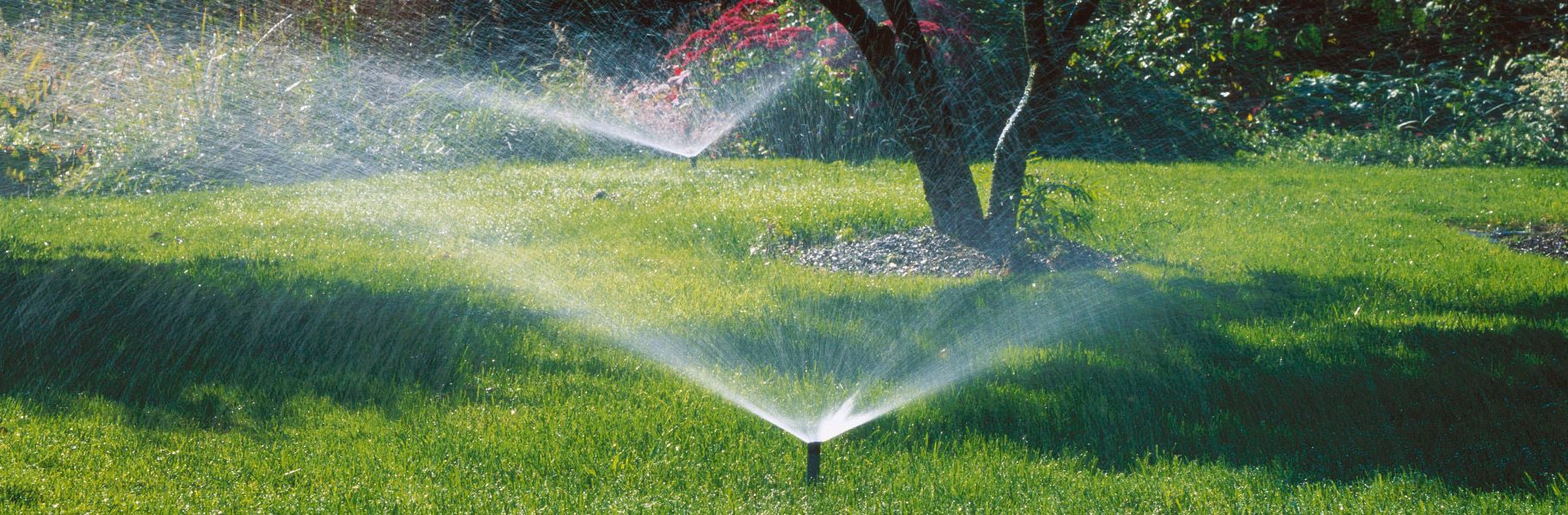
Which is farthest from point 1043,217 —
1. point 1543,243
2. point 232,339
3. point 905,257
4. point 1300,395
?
point 232,339

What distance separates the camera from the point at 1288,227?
22.2 feet

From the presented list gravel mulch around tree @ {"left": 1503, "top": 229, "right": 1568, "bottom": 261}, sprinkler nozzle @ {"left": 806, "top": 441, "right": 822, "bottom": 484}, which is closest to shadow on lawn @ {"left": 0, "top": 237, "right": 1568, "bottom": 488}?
sprinkler nozzle @ {"left": 806, "top": 441, "right": 822, "bottom": 484}

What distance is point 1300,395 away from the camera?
145 inches

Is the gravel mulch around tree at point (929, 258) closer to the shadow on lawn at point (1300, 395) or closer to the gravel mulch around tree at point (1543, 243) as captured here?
the shadow on lawn at point (1300, 395)

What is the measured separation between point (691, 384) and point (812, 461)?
1.04 m

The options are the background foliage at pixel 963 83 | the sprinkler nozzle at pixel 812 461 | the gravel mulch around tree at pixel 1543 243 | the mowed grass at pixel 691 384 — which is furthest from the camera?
the background foliage at pixel 963 83

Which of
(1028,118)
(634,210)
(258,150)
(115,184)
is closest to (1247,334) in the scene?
(1028,118)

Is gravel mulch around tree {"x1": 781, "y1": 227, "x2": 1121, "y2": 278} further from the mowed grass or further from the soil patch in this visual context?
the soil patch

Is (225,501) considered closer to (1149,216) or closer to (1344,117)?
(1149,216)

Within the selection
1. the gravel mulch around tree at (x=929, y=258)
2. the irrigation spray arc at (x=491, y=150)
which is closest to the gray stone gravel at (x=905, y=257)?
the gravel mulch around tree at (x=929, y=258)

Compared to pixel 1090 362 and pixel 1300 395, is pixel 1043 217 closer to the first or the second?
pixel 1090 362

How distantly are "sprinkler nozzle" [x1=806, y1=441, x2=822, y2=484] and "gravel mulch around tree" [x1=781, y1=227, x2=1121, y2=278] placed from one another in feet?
9.14

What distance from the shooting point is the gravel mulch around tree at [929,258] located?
223 inches

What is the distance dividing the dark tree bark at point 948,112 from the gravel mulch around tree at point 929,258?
0.46ft
